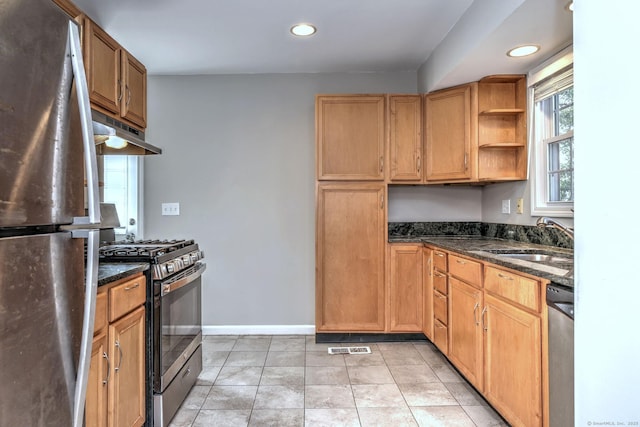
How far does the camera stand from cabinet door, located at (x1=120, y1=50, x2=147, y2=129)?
2.14 metres

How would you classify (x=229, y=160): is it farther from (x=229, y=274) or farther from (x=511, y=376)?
(x=511, y=376)

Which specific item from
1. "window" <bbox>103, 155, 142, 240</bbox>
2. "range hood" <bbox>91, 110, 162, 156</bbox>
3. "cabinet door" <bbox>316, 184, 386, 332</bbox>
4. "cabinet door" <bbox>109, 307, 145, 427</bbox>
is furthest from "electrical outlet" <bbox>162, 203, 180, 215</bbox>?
"cabinet door" <bbox>109, 307, 145, 427</bbox>

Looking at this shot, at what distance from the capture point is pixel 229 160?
11.3 feet

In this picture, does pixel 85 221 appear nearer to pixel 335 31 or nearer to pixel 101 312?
pixel 101 312

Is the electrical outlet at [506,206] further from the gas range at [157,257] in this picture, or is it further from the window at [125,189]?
the window at [125,189]

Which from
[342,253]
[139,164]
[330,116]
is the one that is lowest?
[342,253]

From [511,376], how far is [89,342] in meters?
1.80

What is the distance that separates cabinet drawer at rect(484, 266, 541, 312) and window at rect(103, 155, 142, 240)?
9.79 ft

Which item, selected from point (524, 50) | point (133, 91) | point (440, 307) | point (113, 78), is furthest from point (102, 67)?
point (440, 307)

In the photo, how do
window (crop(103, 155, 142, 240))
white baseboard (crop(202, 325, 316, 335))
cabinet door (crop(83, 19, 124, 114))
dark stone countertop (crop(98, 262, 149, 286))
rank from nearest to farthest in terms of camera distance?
dark stone countertop (crop(98, 262, 149, 286)) < cabinet door (crop(83, 19, 124, 114)) < window (crop(103, 155, 142, 240)) < white baseboard (crop(202, 325, 316, 335))

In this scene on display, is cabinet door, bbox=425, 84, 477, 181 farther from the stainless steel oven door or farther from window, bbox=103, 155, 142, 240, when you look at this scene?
window, bbox=103, 155, 142, 240

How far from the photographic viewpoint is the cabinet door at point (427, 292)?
292cm

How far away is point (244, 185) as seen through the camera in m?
3.44
